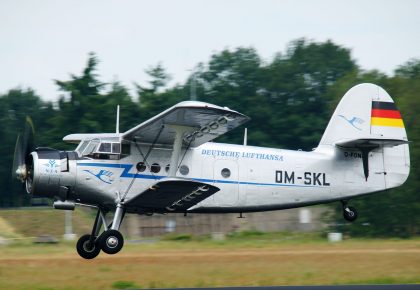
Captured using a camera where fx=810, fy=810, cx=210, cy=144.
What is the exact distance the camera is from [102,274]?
18562 millimetres

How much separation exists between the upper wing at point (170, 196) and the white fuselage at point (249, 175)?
348 mm

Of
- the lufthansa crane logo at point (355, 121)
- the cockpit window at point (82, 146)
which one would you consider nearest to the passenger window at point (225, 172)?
the cockpit window at point (82, 146)

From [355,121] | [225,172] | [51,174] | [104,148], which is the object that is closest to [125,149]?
[104,148]

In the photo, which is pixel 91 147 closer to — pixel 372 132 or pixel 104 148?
pixel 104 148

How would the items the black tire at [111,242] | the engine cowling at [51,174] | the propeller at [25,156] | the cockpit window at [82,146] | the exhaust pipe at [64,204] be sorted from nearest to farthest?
the engine cowling at [51,174]
the black tire at [111,242]
the exhaust pipe at [64,204]
the propeller at [25,156]
the cockpit window at [82,146]

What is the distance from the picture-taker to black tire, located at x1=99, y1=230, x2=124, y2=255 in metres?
15.5

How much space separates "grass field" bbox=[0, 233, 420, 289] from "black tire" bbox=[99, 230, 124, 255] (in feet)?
4.92

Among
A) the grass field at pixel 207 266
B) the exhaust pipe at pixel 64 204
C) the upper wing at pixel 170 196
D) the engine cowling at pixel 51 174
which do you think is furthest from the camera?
the grass field at pixel 207 266

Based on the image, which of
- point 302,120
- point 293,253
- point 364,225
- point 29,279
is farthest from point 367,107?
point 302,120

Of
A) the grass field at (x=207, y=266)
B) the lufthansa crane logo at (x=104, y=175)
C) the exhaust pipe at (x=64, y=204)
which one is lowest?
the grass field at (x=207, y=266)

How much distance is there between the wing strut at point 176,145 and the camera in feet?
50.5

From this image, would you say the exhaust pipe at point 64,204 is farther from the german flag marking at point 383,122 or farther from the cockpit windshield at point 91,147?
the german flag marking at point 383,122

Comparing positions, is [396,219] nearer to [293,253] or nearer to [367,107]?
[293,253]

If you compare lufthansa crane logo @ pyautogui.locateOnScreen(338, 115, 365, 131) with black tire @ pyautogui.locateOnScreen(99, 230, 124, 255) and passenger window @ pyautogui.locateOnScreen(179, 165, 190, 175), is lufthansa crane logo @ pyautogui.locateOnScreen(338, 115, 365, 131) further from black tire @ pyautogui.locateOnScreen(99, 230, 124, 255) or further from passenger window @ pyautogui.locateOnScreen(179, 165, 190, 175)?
black tire @ pyautogui.locateOnScreen(99, 230, 124, 255)
